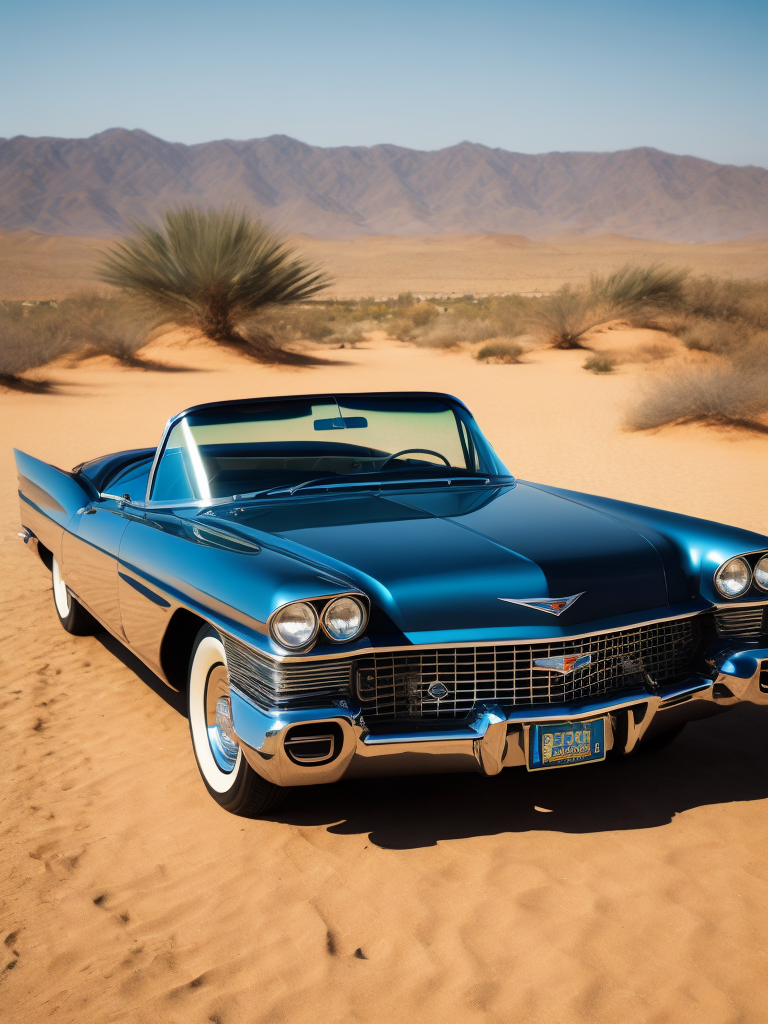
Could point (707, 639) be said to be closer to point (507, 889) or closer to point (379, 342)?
point (507, 889)

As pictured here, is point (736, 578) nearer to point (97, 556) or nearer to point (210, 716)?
point (210, 716)

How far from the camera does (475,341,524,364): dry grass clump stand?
90.0 feet

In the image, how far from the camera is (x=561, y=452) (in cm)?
1455

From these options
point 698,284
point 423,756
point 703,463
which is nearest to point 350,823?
point 423,756

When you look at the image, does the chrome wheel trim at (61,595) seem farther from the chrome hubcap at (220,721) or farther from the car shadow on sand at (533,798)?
the car shadow on sand at (533,798)

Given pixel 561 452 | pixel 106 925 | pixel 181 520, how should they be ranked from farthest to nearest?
pixel 561 452, pixel 181 520, pixel 106 925

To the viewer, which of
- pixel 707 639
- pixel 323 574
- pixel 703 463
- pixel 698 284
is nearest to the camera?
pixel 323 574

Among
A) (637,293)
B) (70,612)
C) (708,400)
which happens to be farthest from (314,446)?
(637,293)

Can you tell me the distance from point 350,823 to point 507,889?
0.67 metres

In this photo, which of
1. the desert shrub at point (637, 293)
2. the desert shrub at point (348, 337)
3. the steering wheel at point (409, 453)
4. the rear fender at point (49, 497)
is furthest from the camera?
the desert shrub at point (348, 337)

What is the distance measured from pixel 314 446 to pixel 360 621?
6.38 ft

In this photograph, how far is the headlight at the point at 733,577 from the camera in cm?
350

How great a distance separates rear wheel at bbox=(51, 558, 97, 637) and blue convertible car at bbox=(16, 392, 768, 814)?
1129 millimetres

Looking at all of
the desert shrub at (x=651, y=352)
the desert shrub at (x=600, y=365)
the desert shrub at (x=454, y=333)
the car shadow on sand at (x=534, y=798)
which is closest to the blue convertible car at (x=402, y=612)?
the car shadow on sand at (x=534, y=798)
